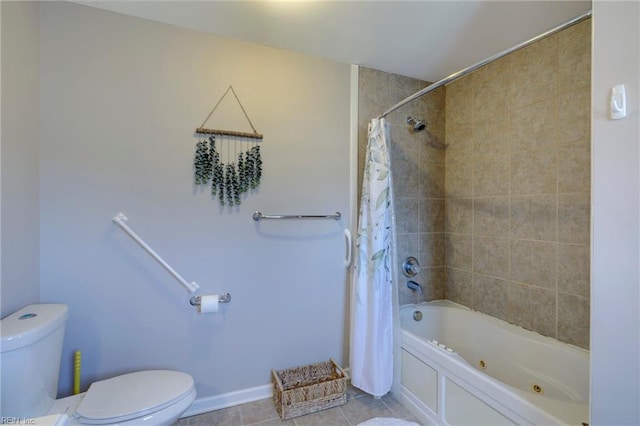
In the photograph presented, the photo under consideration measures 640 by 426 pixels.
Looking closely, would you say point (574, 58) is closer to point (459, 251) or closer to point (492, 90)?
point (492, 90)

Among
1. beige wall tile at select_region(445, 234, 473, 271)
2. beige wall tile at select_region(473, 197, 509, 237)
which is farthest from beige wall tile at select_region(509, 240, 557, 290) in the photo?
beige wall tile at select_region(445, 234, 473, 271)

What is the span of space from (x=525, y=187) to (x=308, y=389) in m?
1.91

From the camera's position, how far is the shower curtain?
1.83 meters

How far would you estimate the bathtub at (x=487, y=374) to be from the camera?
1.24 m

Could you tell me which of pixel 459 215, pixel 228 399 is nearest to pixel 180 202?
pixel 228 399

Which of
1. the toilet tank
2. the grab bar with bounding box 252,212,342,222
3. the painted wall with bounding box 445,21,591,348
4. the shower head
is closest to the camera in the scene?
the toilet tank

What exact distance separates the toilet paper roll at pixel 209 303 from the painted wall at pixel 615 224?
1.64 m

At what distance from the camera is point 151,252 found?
1623mm

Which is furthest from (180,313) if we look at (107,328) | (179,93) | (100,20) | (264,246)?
(100,20)

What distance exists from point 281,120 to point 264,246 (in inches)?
34.0

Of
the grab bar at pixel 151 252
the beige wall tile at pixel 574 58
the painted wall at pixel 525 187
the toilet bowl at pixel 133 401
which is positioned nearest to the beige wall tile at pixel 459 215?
the painted wall at pixel 525 187

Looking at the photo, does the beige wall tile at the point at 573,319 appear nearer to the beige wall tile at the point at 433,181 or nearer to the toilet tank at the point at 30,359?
the beige wall tile at the point at 433,181

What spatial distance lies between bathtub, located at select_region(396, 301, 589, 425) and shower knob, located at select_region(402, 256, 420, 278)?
284 millimetres

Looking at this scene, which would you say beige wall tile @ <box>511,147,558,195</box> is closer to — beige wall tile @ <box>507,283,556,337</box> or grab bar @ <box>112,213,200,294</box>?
beige wall tile @ <box>507,283,556,337</box>
